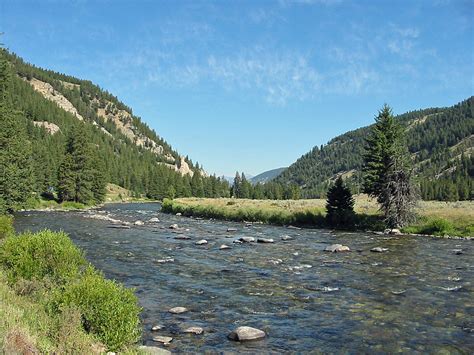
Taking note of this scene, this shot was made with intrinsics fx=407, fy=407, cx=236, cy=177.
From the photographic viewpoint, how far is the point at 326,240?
142ft

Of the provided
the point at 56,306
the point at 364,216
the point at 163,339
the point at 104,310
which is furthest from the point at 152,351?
the point at 364,216

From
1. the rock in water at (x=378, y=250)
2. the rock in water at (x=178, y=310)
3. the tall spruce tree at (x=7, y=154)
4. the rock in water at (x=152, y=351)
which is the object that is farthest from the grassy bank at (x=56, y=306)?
the tall spruce tree at (x=7, y=154)

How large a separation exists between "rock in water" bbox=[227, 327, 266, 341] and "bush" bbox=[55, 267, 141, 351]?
403 cm

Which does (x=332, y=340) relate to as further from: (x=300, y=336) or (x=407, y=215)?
(x=407, y=215)

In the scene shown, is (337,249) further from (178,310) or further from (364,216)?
(364,216)

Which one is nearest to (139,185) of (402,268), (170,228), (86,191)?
(86,191)

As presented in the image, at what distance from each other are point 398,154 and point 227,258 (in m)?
34.2

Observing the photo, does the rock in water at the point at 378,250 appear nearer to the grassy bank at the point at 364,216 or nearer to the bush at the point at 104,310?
the grassy bank at the point at 364,216

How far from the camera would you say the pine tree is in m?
56.9

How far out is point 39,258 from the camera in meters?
17.0

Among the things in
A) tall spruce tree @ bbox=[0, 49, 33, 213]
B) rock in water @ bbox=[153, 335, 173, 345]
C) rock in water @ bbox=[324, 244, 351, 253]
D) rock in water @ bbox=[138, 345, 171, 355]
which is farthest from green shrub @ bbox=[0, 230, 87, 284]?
tall spruce tree @ bbox=[0, 49, 33, 213]

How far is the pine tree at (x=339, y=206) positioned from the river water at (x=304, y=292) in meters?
16.4

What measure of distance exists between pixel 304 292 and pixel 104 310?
12725 millimetres

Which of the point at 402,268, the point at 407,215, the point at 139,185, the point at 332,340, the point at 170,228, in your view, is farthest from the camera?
the point at 139,185
